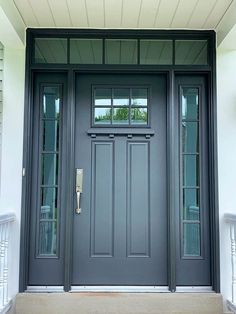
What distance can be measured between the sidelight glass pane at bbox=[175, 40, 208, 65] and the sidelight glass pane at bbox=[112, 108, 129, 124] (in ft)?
2.12

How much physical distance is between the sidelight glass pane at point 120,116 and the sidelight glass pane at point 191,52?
645 mm

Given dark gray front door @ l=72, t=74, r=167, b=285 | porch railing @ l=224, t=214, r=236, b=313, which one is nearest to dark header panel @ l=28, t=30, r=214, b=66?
dark gray front door @ l=72, t=74, r=167, b=285

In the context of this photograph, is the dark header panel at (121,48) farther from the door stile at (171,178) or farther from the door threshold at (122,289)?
the door threshold at (122,289)

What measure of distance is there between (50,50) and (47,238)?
167 centimetres

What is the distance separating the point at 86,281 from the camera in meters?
3.30

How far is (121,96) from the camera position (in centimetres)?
344

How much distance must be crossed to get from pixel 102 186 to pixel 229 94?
54.7 inches

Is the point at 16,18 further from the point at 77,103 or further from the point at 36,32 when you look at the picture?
the point at 77,103

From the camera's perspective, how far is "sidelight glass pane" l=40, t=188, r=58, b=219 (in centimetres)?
332

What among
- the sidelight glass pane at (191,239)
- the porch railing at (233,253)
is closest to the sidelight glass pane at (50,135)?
the sidelight glass pane at (191,239)

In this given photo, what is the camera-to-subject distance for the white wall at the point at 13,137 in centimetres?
323

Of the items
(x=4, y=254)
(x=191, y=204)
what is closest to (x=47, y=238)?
(x=4, y=254)

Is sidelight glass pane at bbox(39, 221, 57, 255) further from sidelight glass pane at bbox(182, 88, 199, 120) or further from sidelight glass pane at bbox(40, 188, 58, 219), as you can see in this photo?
sidelight glass pane at bbox(182, 88, 199, 120)

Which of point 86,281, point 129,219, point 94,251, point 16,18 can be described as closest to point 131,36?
point 16,18
